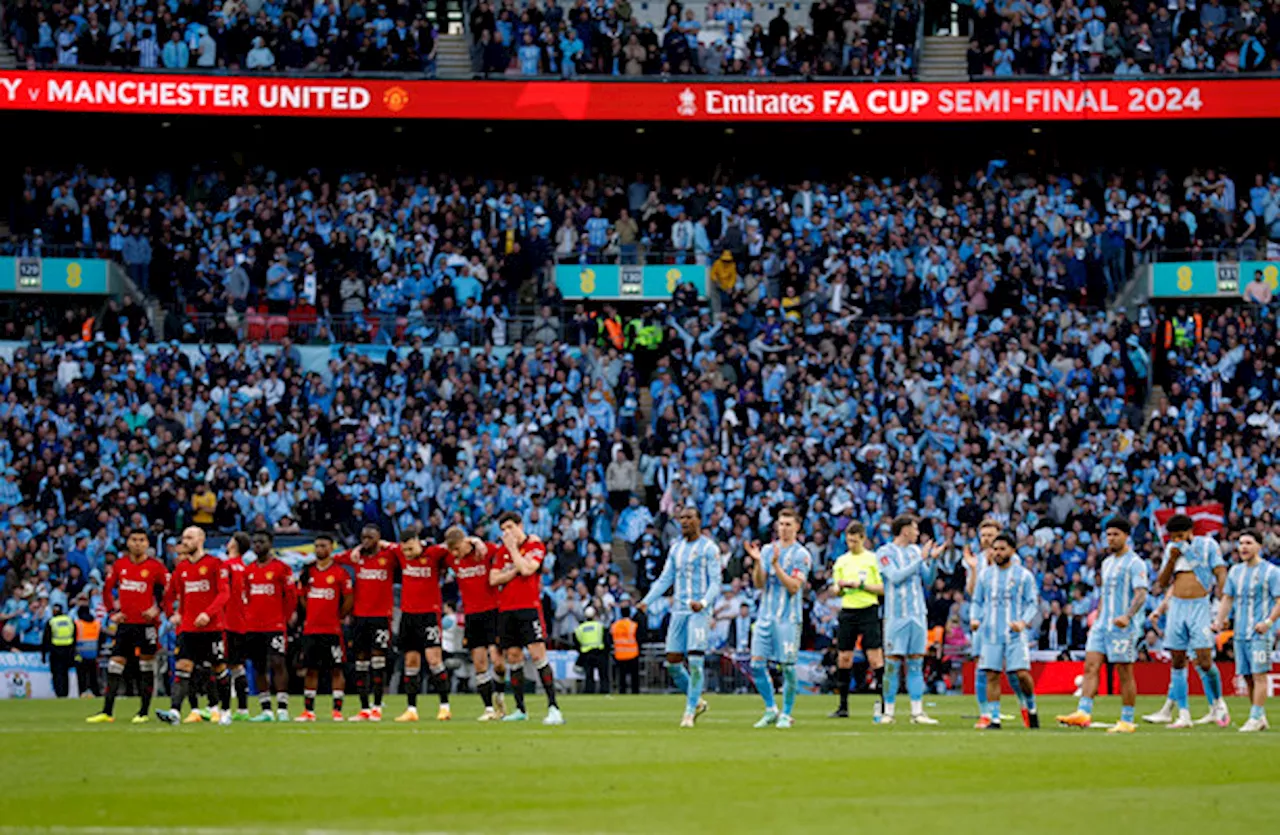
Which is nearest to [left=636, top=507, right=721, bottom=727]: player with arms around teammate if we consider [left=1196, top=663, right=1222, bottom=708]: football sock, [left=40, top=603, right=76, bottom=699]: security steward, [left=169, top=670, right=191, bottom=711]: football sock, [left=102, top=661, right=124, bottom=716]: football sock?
[left=1196, top=663, right=1222, bottom=708]: football sock

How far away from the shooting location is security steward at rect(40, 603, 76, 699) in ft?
106

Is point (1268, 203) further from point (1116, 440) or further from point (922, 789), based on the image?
point (922, 789)

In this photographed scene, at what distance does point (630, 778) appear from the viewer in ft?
46.6

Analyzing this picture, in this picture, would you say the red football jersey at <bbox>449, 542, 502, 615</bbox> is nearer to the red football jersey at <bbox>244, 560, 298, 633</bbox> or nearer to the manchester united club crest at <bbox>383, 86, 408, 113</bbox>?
the red football jersey at <bbox>244, 560, 298, 633</bbox>

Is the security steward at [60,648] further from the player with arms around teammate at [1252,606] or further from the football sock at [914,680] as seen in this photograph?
the player with arms around teammate at [1252,606]

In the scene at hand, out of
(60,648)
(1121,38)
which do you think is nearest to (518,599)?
(60,648)

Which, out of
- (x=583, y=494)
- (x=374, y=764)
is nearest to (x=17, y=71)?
(x=583, y=494)

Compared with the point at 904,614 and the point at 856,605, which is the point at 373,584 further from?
the point at 904,614

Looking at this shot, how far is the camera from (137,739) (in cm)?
1866

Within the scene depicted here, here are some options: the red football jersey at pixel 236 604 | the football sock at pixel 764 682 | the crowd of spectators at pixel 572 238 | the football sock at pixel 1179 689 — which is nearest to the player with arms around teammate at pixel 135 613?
the red football jersey at pixel 236 604

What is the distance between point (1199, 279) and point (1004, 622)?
24.9m

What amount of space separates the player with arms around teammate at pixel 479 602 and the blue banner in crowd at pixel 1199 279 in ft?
81.1

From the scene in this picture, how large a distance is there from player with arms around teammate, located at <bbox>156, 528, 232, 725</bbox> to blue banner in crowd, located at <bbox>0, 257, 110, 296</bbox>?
2132 cm

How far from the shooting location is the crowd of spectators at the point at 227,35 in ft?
143
